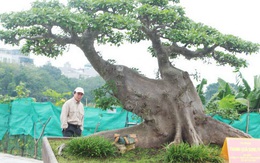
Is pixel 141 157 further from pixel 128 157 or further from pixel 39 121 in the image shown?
pixel 39 121

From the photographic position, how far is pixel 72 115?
6.04 m

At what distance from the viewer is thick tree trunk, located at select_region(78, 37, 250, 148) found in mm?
5680

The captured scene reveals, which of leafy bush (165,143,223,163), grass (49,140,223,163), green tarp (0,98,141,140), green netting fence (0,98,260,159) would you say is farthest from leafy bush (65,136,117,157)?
green tarp (0,98,141,140)

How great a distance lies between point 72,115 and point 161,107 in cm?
156

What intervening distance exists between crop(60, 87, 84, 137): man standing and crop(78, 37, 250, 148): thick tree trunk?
0.60m

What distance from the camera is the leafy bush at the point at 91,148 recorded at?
4.86 metres

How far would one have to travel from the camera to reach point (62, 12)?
448cm

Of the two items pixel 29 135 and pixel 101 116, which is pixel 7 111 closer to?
pixel 29 135

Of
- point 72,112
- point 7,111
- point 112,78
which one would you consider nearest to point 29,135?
point 7,111

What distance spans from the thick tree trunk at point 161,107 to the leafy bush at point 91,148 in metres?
0.63

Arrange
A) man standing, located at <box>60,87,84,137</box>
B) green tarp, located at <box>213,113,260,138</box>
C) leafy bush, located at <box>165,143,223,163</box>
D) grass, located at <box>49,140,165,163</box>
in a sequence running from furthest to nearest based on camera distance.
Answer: green tarp, located at <box>213,113,260,138</box>
man standing, located at <box>60,87,84,137</box>
grass, located at <box>49,140,165,163</box>
leafy bush, located at <box>165,143,223,163</box>

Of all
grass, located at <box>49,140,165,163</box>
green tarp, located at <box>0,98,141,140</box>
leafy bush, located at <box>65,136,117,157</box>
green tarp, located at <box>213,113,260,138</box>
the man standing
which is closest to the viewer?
grass, located at <box>49,140,165,163</box>

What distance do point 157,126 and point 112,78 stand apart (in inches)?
42.8

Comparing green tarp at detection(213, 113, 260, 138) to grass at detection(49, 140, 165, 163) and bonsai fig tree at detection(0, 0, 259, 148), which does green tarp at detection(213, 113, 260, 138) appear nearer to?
bonsai fig tree at detection(0, 0, 259, 148)
